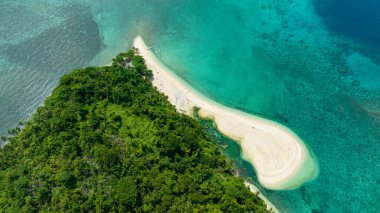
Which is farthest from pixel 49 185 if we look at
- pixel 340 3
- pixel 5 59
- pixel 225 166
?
pixel 340 3

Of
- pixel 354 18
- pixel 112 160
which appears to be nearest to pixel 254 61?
pixel 354 18

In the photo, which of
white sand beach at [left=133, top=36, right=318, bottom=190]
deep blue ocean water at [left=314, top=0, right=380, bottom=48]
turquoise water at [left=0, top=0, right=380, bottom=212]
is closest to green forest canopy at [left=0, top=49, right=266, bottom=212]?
white sand beach at [left=133, top=36, right=318, bottom=190]

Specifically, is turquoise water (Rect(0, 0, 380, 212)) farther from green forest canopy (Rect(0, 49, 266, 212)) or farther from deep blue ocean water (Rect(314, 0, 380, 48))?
green forest canopy (Rect(0, 49, 266, 212))

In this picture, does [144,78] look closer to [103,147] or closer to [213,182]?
[103,147]

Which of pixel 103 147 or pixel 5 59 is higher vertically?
pixel 5 59

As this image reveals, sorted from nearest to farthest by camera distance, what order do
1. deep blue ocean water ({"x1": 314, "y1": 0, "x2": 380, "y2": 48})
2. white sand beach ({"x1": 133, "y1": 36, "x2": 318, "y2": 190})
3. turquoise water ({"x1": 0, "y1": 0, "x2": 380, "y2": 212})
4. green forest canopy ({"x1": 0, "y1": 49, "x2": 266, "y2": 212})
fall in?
1. green forest canopy ({"x1": 0, "y1": 49, "x2": 266, "y2": 212})
2. white sand beach ({"x1": 133, "y1": 36, "x2": 318, "y2": 190})
3. turquoise water ({"x1": 0, "y1": 0, "x2": 380, "y2": 212})
4. deep blue ocean water ({"x1": 314, "y1": 0, "x2": 380, "y2": 48})

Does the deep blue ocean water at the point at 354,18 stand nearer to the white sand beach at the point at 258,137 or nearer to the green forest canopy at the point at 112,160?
the white sand beach at the point at 258,137

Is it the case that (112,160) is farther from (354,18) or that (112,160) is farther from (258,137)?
(354,18)
